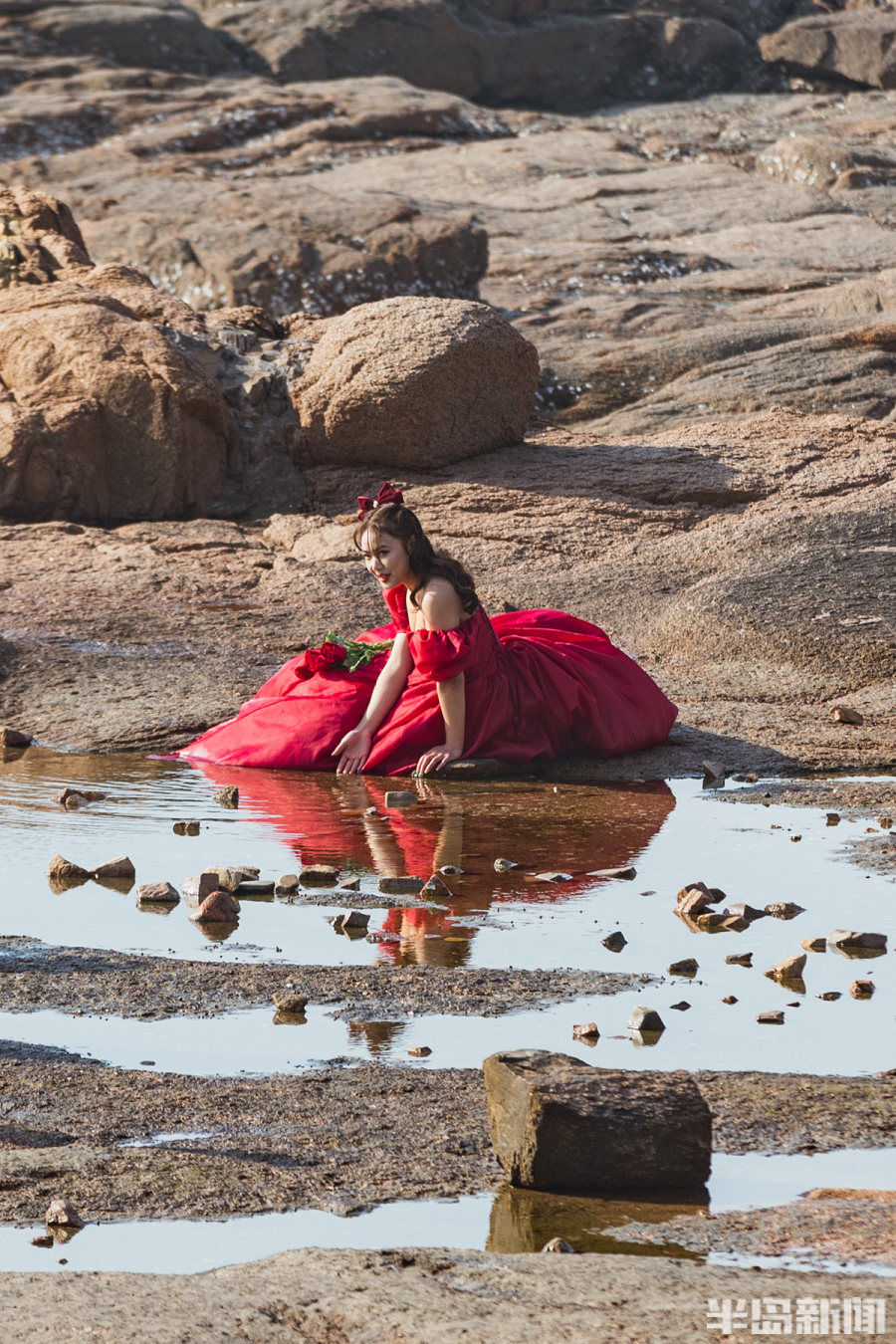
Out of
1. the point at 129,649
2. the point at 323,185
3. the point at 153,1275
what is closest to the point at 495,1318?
the point at 153,1275

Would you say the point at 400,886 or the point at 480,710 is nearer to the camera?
the point at 400,886

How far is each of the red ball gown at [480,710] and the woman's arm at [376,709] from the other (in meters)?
0.05

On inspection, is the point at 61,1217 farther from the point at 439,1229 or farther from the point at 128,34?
the point at 128,34

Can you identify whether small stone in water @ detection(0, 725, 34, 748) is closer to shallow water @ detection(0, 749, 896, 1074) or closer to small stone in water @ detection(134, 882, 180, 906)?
shallow water @ detection(0, 749, 896, 1074)

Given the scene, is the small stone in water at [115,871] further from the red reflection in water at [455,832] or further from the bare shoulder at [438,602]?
the bare shoulder at [438,602]

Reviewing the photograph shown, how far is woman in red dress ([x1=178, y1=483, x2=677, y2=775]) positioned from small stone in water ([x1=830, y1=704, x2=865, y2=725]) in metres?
0.86

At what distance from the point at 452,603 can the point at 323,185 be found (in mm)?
13592

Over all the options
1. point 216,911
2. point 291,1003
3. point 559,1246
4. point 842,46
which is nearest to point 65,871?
point 216,911

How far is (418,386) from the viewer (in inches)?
422

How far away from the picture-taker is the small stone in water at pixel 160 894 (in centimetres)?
456

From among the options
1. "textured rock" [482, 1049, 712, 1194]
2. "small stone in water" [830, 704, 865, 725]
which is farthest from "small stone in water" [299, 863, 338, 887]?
"small stone in water" [830, 704, 865, 725]

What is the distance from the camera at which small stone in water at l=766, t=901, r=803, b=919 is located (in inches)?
174

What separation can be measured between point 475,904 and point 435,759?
85.0 inches

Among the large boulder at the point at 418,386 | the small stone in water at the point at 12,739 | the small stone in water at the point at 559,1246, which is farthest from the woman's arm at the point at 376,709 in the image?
the small stone in water at the point at 559,1246
